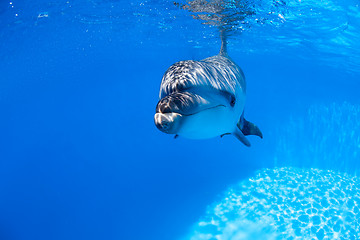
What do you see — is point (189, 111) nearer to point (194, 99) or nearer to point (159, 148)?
point (194, 99)

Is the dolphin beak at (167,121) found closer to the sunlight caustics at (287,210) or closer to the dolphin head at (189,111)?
the dolphin head at (189,111)

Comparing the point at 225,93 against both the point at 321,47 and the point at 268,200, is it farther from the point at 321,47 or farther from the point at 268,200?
the point at 321,47

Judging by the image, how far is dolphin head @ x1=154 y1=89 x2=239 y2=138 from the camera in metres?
1.67

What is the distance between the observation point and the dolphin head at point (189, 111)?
5.49 ft

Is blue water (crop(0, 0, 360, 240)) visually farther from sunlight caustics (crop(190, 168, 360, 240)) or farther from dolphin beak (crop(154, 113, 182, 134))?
dolphin beak (crop(154, 113, 182, 134))

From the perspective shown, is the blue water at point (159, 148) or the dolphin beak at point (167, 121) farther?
the blue water at point (159, 148)

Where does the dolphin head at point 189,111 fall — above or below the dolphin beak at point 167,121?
above

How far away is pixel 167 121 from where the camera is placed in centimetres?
164

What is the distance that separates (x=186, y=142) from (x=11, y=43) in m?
15.5

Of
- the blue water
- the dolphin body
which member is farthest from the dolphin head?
the blue water

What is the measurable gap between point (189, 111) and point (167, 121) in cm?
20

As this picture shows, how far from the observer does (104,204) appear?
53.3ft

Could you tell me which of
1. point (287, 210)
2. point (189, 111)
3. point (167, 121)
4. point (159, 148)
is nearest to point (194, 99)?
point (189, 111)

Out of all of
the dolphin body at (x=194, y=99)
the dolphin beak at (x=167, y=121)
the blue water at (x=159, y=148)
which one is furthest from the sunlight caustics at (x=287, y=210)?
the dolphin beak at (x=167, y=121)
